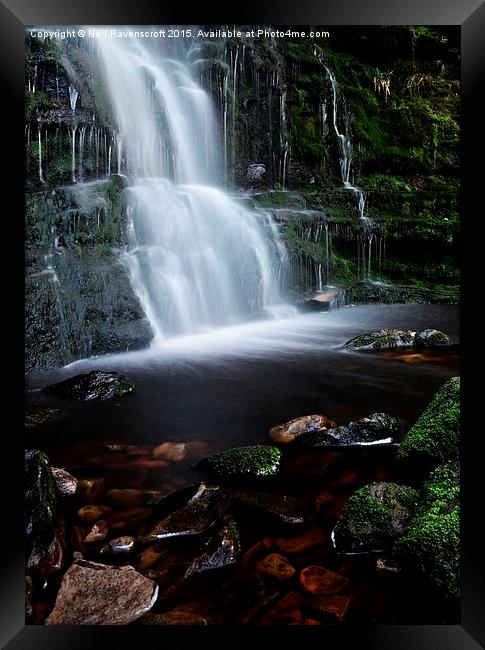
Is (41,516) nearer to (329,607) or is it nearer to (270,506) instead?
(270,506)

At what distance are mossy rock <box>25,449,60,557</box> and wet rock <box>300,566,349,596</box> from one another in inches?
34.5

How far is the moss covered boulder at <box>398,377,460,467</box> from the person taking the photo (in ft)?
5.67

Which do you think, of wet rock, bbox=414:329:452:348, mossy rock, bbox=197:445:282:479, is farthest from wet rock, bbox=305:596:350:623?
wet rock, bbox=414:329:452:348

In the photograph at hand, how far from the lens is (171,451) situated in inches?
76.7

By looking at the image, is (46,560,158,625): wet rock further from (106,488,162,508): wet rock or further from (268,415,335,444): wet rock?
(268,415,335,444): wet rock

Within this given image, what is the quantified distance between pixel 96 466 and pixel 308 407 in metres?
1.13

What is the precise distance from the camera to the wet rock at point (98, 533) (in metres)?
1.52

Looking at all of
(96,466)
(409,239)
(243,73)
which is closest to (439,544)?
(96,466)

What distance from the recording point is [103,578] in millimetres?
1357

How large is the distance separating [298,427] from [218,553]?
84 centimetres

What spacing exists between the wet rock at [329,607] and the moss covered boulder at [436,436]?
722mm

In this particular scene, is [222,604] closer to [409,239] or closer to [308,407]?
[308,407]

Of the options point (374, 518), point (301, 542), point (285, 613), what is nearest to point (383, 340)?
point (374, 518)
